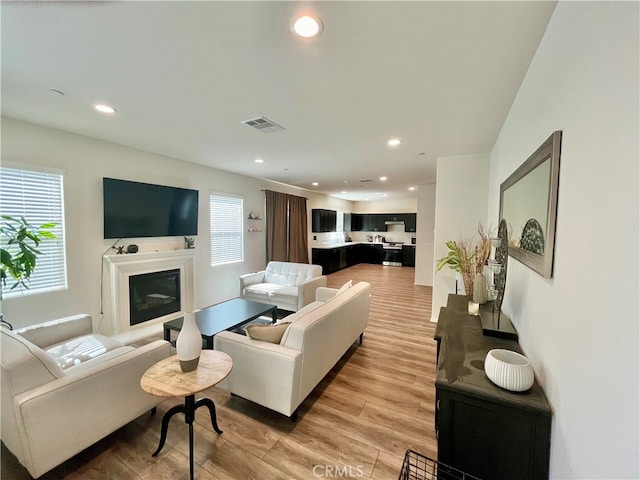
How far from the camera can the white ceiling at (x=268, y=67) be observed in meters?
1.24

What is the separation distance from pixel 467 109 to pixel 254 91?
6.01 ft

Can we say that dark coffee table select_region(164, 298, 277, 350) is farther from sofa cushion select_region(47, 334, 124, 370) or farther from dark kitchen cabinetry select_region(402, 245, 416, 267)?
dark kitchen cabinetry select_region(402, 245, 416, 267)

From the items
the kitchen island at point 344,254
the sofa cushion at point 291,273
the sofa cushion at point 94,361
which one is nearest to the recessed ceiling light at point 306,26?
the sofa cushion at point 94,361

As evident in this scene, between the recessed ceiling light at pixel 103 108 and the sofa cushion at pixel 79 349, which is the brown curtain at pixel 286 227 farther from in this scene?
the sofa cushion at pixel 79 349

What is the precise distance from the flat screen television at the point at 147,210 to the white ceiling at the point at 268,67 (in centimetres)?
73

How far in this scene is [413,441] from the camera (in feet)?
5.92

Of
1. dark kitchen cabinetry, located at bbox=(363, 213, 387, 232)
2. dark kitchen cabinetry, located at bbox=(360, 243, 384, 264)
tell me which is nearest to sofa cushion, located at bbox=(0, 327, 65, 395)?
dark kitchen cabinetry, located at bbox=(360, 243, 384, 264)

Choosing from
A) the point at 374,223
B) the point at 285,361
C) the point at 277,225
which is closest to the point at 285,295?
the point at 285,361

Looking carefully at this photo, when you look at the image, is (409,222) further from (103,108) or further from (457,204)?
(103,108)

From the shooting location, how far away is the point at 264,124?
8.59ft

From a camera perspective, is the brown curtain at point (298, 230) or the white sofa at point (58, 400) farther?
the brown curtain at point (298, 230)

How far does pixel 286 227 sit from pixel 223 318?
152 inches

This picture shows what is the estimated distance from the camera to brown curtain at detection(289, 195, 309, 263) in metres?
6.84

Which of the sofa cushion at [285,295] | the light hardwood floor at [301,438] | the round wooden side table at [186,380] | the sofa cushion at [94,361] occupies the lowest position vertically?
the light hardwood floor at [301,438]
